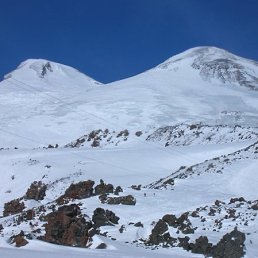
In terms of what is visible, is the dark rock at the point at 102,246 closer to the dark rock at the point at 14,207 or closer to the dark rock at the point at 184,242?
the dark rock at the point at 184,242

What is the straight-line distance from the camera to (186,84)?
77938 millimetres

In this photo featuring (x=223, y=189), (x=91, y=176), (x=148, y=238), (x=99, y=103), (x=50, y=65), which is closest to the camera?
(x=148, y=238)

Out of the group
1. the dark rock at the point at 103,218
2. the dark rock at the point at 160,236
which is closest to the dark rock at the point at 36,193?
the dark rock at the point at 103,218

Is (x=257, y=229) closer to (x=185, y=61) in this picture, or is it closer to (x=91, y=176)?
(x=91, y=176)

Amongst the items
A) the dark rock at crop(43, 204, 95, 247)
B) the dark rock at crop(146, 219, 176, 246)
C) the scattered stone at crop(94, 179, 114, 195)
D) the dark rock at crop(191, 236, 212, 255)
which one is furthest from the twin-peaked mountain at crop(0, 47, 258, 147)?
the dark rock at crop(191, 236, 212, 255)

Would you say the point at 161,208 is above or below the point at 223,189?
below

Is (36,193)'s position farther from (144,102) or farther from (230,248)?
(144,102)

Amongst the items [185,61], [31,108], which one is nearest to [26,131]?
[31,108]

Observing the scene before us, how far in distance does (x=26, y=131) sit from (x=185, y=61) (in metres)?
51.5

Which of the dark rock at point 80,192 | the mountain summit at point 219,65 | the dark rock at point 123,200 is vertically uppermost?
the mountain summit at point 219,65

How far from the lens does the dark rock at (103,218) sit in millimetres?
13523

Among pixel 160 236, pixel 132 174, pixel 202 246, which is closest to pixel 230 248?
pixel 202 246

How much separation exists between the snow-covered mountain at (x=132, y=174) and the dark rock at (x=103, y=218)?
0.10ft

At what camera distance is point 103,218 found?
13672mm
